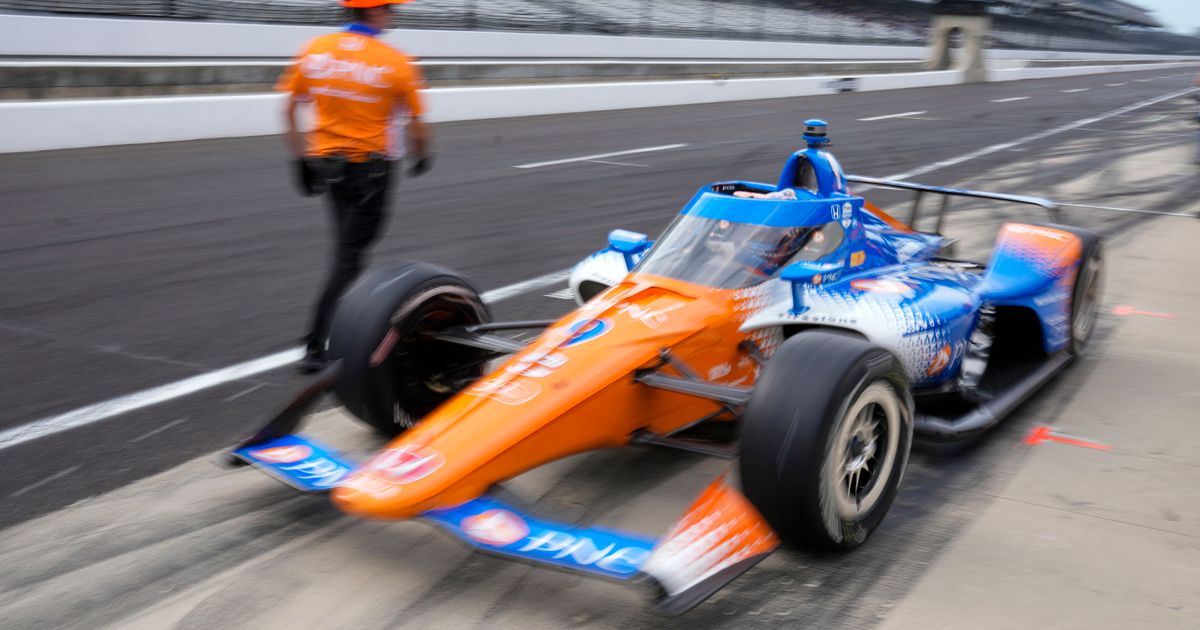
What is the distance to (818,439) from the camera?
3336 millimetres

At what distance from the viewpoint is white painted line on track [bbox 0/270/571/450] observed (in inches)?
180

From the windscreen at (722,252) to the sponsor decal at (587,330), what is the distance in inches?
17.9

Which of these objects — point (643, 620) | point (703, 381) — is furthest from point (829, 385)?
point (643, 620)

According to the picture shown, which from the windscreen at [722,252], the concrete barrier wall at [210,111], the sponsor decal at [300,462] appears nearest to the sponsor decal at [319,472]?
the sponsor decal at [300,462]

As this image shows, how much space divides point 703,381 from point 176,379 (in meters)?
2.74

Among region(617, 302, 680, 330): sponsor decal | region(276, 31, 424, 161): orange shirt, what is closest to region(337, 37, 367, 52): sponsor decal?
region(276, 31, 424, 161): orange shirt

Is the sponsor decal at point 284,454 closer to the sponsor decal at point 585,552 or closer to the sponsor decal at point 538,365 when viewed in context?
the sponsor decal at point 538,365

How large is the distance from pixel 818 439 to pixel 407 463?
125cm

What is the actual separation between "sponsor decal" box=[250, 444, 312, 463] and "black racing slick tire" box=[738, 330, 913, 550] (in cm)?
148

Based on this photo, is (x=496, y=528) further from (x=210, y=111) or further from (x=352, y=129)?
(x=210, y=111)

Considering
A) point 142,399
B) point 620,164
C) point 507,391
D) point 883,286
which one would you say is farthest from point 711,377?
point 620,164

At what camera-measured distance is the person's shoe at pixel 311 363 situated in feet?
17.9

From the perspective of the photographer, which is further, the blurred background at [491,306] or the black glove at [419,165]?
the black glove at [419,165]

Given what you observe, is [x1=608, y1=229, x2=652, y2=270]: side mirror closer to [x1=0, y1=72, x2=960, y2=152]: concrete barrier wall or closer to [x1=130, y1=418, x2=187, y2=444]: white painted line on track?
[x1=130, y1=418, x2=187, y2=444]: white painted line on track
